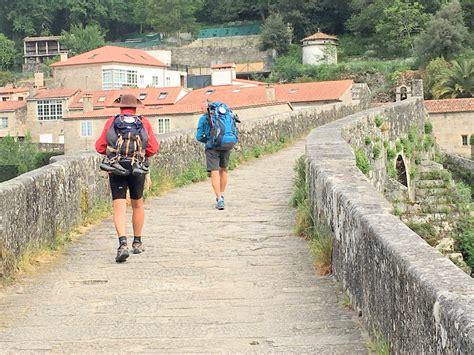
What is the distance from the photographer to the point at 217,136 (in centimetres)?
1068

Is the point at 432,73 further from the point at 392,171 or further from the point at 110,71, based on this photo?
the point at 392,171

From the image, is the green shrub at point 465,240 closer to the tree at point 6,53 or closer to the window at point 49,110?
the window at point 49,110

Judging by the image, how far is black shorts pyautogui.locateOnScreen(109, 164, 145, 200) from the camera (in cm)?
752

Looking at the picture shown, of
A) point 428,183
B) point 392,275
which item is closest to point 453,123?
point 428,183

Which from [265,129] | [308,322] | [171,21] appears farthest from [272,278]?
[171,21]

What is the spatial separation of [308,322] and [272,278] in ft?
4.28

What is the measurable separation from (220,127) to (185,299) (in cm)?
485

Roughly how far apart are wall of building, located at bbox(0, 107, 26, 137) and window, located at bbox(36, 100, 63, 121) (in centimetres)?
192

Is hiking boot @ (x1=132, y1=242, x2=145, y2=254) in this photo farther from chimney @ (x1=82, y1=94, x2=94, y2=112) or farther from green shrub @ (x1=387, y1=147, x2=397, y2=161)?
chimney @ (x1=82, y1=94, x2=94, y2=112)

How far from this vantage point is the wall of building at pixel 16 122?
70.4 m

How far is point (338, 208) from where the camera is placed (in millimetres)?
6180

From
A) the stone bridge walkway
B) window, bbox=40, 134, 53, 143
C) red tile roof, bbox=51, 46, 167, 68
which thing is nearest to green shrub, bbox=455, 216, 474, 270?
the stone bridge walkway

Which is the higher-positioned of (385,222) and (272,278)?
(385,222)

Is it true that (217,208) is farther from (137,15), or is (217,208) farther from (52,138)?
(137,15)
